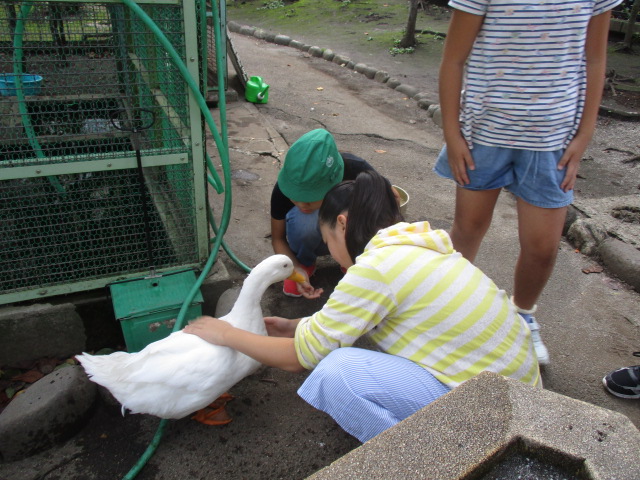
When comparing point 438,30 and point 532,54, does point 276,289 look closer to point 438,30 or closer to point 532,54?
point 532,54

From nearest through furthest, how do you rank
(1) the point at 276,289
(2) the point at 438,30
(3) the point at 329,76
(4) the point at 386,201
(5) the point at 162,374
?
(4) the point at 386,201, (5) the point at 162,374, (1) the point at 276,289, (3) the point at 329,76, (2) the point at 438,30

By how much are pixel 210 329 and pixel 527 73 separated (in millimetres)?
1468

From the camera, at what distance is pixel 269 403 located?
2264mm

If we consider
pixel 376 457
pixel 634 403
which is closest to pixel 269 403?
pixel 376 457

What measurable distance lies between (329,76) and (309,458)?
666 centimetres

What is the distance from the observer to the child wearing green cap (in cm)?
243

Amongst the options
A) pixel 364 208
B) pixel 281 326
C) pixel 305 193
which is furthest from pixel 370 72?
pixel 364 208

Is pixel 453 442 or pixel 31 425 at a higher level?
pixel 453 442

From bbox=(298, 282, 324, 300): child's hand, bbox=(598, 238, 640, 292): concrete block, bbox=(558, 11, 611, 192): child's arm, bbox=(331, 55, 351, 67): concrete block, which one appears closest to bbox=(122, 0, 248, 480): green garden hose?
bbox=(298, 282, 324, 300): child's hand

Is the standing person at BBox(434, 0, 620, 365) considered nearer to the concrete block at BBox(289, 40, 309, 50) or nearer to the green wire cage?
the green wire cage

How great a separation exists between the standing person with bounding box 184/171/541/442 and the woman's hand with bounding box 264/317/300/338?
494 millimetres

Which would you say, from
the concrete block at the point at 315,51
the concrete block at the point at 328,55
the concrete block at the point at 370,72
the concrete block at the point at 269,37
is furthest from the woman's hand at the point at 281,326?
the concrete block at the point at 269,37

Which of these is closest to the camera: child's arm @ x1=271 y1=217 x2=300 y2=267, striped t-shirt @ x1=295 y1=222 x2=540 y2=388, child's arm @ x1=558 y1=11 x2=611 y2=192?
striped t-shirt @ x1=295 y1=222 x2=540 y2=388

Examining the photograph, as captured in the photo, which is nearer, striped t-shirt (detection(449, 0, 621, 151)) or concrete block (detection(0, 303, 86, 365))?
striped t-shirt (detection(449, 0, 621, 151))
